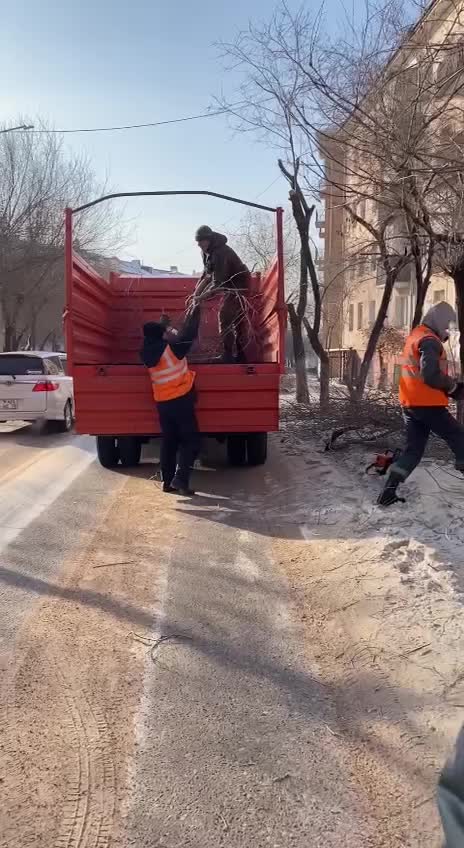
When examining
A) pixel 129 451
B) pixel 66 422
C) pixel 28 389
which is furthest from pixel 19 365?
pixel 129 451

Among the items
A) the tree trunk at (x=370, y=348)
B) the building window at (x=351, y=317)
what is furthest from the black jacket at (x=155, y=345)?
the building window at (x=351, y=317)

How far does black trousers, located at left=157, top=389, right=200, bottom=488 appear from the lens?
721 cm

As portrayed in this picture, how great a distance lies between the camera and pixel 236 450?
29.3ft

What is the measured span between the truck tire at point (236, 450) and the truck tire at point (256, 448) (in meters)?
0.07

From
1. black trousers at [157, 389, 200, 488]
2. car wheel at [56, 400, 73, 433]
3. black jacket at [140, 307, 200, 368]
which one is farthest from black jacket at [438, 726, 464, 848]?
car wheel at [56, 400, 73, 433]

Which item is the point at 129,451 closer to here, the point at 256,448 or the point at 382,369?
the point at 256,448

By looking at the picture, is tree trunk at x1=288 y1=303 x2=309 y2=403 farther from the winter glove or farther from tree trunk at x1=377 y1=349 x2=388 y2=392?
the winter glove

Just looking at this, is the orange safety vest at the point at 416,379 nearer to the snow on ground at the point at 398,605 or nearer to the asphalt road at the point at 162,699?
the snow on ground at the point at 398,605

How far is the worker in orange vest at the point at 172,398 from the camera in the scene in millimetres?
7156

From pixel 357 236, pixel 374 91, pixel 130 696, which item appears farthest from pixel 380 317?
pixel 130 696

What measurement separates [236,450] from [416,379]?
11.6 ft

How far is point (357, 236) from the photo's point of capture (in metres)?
12.7

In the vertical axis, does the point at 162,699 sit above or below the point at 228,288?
below

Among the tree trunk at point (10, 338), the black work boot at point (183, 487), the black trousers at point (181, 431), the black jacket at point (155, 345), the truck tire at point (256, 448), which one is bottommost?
the black work boot at point (183, 487)
